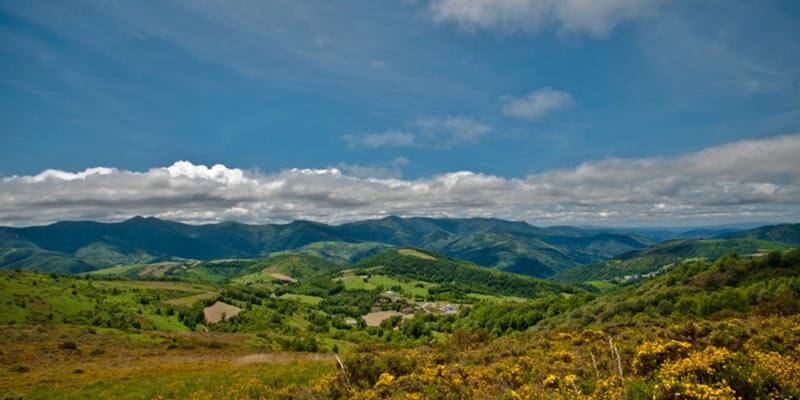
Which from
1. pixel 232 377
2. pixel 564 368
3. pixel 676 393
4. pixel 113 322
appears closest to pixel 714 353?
pixel 676 393

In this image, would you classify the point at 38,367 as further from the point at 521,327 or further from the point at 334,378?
the point at 521,327

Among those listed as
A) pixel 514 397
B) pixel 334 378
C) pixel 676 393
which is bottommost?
pixel 334 378

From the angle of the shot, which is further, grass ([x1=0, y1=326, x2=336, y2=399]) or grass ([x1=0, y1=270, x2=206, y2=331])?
grass ([x1=0, y1=270, x2=206, y2=331])

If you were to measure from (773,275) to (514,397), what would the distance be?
382ft

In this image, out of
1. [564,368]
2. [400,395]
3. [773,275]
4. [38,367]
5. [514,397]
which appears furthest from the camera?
[773,275]

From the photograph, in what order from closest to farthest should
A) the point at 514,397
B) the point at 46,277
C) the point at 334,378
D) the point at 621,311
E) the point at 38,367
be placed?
the point at 514,397
the point at 334,378
the point at 38,367
the point at 621,311
the point at 46,277

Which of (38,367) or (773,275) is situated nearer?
(38,367)

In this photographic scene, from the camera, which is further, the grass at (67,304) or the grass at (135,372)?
the grass at (67,304)

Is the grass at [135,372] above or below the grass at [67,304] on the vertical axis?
above

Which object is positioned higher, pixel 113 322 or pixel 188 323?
pixel 113 322

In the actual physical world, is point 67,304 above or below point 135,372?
below

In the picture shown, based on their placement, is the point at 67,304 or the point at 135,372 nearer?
the point at 135,372

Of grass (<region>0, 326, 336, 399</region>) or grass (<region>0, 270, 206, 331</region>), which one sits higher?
grass (<region>0, 326, 336, 399</region>)

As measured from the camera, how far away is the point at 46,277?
164875mm
